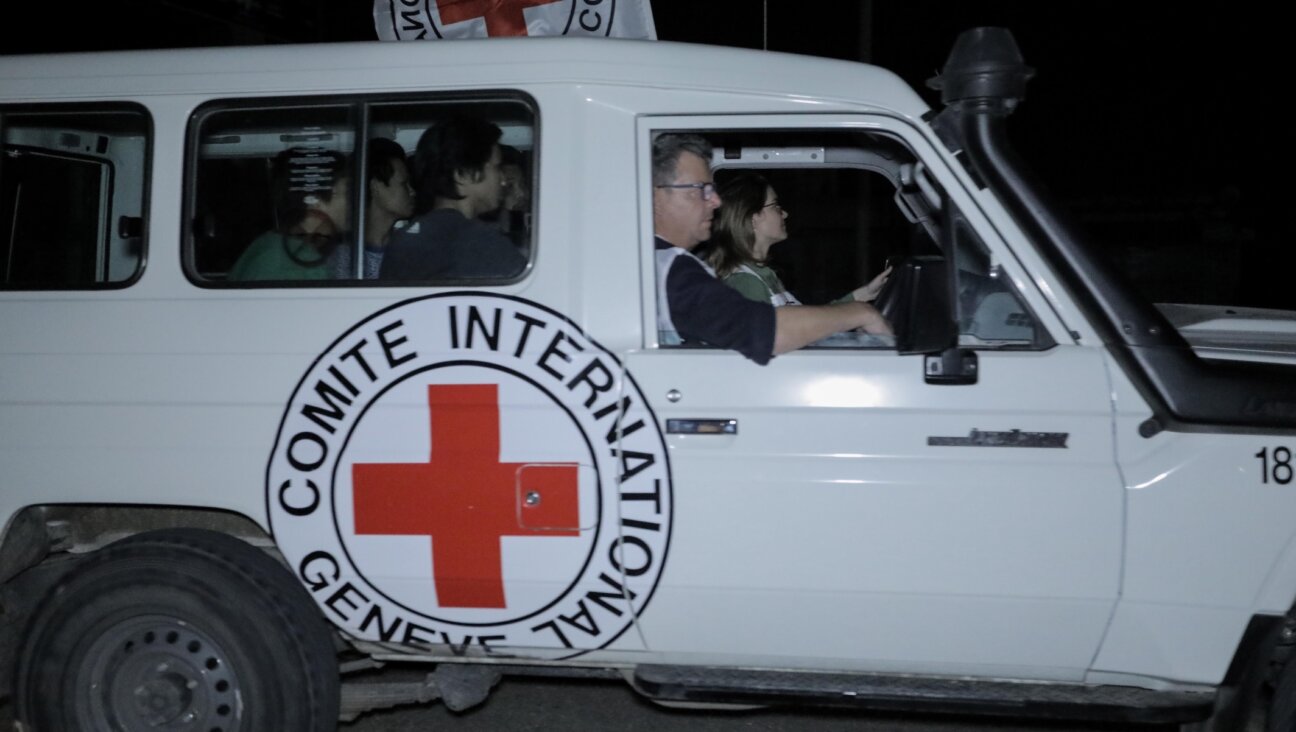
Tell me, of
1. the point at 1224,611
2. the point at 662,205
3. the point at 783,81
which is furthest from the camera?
the point at 662,205

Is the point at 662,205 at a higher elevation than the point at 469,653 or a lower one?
higher

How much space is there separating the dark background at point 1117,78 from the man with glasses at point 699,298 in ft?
51.9

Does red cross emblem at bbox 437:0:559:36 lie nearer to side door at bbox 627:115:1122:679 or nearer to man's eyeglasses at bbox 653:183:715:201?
man's eyeglasses at bbox 653:183:715:201

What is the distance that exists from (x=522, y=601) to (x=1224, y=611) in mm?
1840

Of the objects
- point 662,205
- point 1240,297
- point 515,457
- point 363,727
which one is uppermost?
point 1240,297

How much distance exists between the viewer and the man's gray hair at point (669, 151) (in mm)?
3607

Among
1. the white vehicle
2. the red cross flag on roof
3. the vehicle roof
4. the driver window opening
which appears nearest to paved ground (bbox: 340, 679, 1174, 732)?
the white vehicle

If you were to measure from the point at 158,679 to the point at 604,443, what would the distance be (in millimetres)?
1460

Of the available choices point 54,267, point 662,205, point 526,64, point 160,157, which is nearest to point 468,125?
point 526,64

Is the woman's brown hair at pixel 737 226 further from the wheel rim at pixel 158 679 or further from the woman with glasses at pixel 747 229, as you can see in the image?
the wheel rim at pixel 158 679

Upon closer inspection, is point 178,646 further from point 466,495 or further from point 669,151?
point 669,151

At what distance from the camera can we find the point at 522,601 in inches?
131

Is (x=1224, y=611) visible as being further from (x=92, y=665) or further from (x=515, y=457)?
(x=92, y=665)

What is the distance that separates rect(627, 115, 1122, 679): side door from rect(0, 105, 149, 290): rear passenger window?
1640 millimetres
